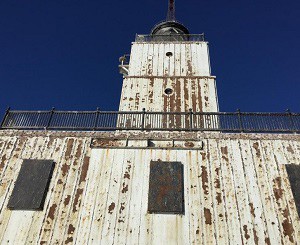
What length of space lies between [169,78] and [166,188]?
1017 cm

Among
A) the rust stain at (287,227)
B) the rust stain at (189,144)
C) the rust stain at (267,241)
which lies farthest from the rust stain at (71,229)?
the rust stain at (287,227)

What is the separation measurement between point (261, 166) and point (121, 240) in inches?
216

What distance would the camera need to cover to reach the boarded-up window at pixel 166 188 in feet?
30.1

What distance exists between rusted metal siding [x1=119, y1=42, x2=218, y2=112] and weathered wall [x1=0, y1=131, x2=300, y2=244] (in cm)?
604

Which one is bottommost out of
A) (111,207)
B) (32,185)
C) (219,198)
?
(111,207)

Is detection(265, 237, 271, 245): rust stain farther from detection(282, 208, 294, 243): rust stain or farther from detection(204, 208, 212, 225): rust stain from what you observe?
detection(204, 208, 212, 225): rust stain

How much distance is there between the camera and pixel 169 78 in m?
18.4

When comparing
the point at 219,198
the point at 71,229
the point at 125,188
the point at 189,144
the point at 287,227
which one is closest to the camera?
the point at 287,227

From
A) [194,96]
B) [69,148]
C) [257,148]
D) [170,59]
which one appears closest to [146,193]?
[69,148]

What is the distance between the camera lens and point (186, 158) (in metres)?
10.5

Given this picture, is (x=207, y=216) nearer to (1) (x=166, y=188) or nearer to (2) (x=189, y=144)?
(1) (x=166, y=188)

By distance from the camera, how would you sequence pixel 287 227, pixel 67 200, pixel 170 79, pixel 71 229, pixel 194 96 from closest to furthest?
pixel 287 227
pixel 71 229
pixel 67 200
pixel 194 96
pixel 170 79

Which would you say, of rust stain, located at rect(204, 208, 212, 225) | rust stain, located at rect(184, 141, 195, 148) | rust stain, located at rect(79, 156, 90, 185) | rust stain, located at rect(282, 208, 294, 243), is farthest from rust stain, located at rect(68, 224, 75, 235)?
rust stain, located at rect(282, 208, 294, 243)

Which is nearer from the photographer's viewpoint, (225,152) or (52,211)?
(52,211)
